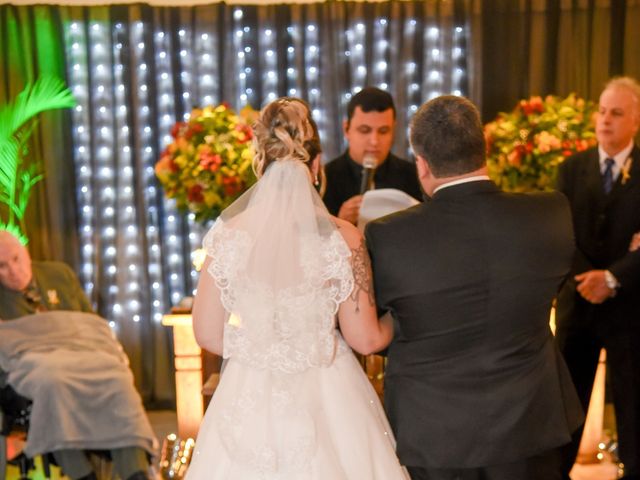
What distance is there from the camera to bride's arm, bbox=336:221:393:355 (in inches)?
104

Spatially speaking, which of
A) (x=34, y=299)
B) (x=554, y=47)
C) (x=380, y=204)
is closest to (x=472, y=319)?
(x=380, y=204)

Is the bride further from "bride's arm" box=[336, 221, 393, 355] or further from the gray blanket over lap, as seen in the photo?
the gray blanket over lap

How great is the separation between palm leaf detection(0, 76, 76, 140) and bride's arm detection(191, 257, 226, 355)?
3.51m

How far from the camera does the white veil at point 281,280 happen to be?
265 cm

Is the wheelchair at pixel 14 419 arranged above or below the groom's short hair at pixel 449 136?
below

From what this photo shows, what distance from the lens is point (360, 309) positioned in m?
2.66

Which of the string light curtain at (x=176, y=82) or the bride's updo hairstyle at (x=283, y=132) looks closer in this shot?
the bride's updo hairstyle at (x=283, y=132)

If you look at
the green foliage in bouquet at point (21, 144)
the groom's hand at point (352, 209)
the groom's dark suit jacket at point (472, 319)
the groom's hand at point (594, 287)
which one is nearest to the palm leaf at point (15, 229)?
the green foliage in bouquet at point (21, 144)

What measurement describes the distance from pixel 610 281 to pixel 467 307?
5.83 feet

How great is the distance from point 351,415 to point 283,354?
0.29 metres

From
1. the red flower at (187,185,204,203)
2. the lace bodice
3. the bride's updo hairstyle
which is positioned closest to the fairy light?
the red flower at (187,185,204,203)

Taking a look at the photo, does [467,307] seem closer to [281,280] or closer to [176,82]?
[281,280]

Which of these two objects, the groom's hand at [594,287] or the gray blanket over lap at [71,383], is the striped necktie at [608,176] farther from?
the gray blanket over lap at [71,383]

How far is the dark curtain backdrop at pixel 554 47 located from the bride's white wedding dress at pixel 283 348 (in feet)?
11.9
